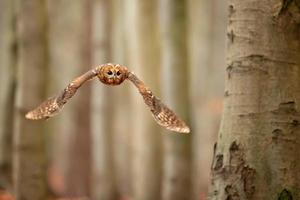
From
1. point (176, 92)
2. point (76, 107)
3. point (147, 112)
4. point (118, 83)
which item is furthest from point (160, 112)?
point (76, 107)

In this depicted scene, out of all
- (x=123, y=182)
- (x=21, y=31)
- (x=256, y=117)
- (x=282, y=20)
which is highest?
(x=21, y=31)

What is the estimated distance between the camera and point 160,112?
13.8ft

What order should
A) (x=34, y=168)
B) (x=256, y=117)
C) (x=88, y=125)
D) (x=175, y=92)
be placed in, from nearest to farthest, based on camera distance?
(x=256, y=117), (x=34, y=168), (x=175, y=92), (x=88, y=125)

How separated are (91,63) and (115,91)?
13.0 feet

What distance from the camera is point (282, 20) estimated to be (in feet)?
14.3

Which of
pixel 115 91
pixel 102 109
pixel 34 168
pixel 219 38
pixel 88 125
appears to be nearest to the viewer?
pixel 34 168

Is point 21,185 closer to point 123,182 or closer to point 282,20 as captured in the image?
point 282,20

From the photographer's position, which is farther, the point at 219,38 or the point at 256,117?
the point at 219,38

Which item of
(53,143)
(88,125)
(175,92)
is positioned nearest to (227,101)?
(175,92)

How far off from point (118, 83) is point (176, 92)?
5770 millimetres

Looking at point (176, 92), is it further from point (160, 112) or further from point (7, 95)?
point (160, 112)

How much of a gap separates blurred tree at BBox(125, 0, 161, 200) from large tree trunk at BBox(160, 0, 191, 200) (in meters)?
1.38

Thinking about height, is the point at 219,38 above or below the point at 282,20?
above

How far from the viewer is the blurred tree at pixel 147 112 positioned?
11164 millimetres
